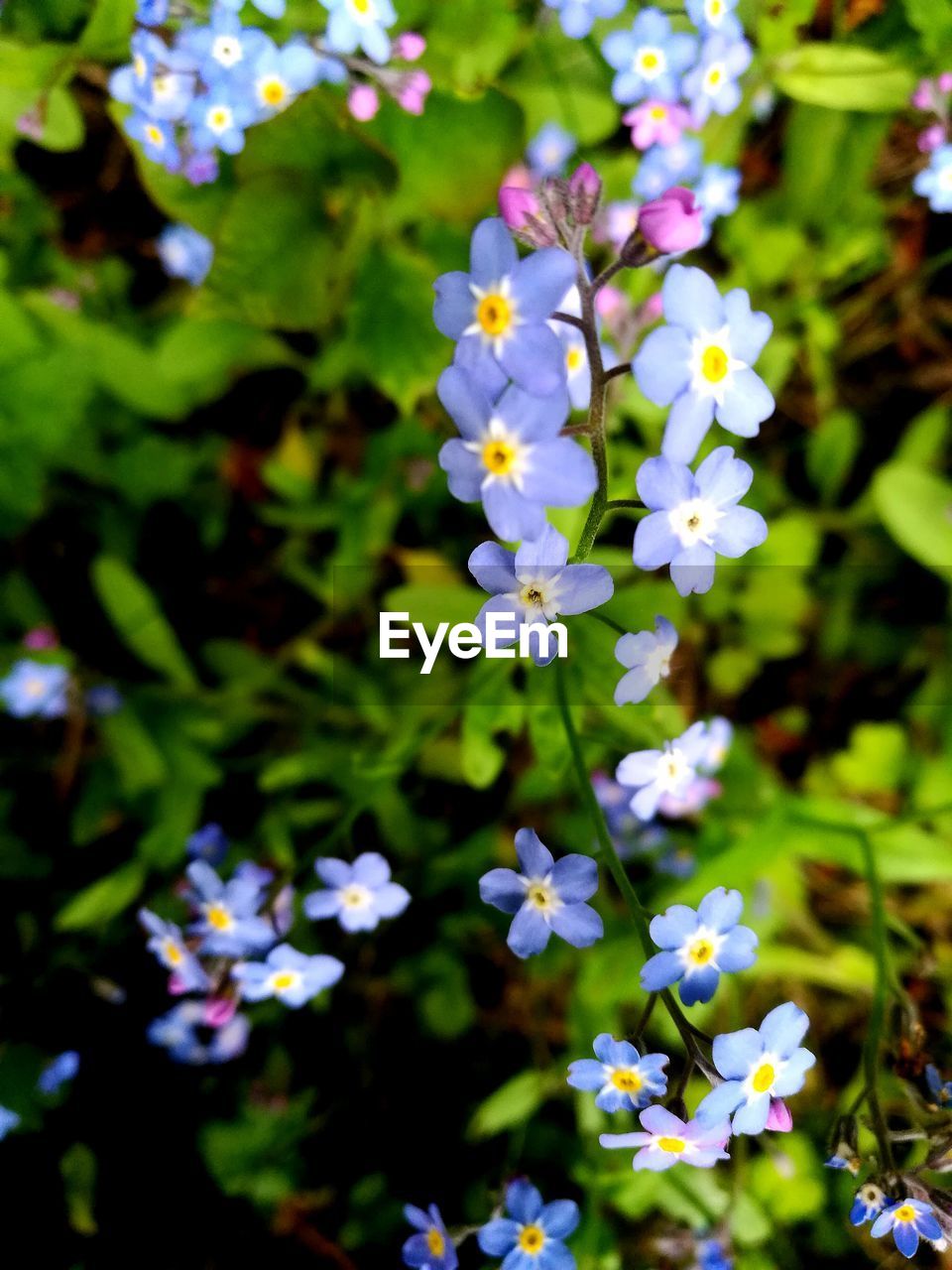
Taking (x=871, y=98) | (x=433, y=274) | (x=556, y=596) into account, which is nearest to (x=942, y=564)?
(x=871, y=98)

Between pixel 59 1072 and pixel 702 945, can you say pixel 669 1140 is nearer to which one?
pixel 702 945

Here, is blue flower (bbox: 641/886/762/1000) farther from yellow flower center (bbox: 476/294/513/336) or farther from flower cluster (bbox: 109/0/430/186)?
flower cluster (bbox: 109/0/430/186)

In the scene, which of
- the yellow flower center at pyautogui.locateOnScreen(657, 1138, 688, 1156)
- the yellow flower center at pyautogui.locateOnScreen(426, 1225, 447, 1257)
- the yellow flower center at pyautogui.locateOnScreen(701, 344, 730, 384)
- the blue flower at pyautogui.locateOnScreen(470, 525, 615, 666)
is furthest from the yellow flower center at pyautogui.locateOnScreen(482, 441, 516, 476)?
the yellow flower center at pyautogui.locateOnScreen(426, 1225, 447, 1257)

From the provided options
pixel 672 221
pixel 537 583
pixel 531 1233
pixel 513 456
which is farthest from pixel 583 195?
pixel 531 1233

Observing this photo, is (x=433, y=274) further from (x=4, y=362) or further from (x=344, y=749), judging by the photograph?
(x=344, y=749)

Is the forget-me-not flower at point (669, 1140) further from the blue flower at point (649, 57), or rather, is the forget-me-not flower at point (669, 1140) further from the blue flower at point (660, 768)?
the blue flower at point (649, 57)

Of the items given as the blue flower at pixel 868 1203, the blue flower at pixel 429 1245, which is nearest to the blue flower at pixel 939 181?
the blue flower at pixel 868 1203
